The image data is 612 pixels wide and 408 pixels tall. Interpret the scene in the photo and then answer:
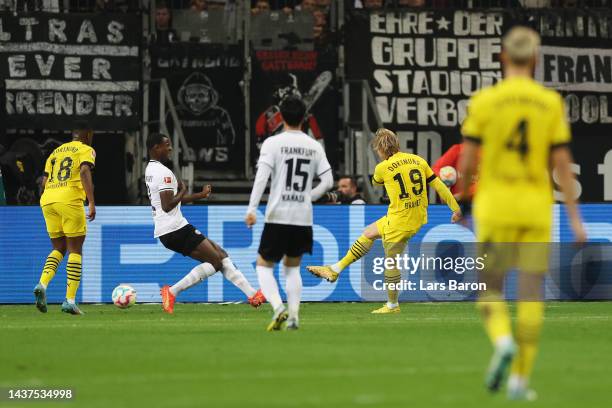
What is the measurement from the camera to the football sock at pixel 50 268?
55.7ft

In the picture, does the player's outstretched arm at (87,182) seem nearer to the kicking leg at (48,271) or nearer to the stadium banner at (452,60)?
the kicking leg at (48,271)

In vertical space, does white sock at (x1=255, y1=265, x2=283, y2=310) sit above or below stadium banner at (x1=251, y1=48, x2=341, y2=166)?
below

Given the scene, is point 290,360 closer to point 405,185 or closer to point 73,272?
point 405,185

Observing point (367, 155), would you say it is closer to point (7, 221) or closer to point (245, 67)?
point (245, 67)

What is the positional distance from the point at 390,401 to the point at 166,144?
9.09 m

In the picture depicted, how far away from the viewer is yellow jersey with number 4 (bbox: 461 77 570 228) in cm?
815

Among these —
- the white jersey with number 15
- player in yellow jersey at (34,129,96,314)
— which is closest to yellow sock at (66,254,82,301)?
player in yellow jersey at (34,129,96,314)

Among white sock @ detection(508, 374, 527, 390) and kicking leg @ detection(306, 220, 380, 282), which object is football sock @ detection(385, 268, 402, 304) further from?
white sock @ detection(508, 374, 527, 390)

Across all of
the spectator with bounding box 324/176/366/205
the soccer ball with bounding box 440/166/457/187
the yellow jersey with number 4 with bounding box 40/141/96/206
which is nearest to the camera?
the yellow jersey with number 4 with bounding box 40/141/96/206

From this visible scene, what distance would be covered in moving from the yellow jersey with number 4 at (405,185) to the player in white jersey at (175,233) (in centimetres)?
189

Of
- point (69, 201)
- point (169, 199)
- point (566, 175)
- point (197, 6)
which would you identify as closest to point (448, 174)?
point (169, 199)

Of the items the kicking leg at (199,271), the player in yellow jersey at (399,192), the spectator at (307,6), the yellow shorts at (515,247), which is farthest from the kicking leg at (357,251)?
the yellow shorts at (515,247)

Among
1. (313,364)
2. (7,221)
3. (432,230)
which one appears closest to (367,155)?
(432,230)

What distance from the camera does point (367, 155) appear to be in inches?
918
